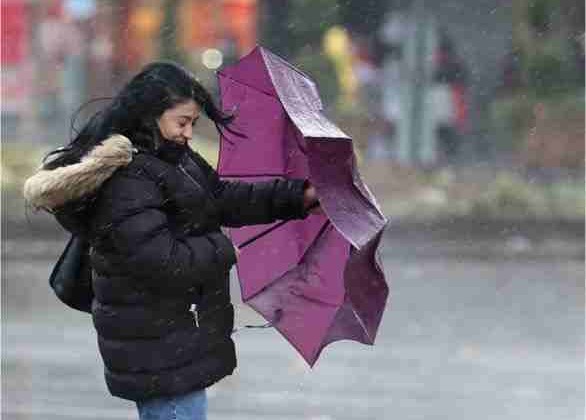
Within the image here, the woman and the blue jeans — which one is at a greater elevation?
the woman

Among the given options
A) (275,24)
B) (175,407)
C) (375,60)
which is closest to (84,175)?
(175,407)

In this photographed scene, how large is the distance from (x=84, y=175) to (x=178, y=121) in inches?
13.5

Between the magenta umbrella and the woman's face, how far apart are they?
1.02ft

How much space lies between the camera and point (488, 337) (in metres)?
10.1

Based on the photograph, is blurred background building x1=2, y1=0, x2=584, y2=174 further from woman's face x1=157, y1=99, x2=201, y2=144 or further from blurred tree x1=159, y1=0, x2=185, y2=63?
woman's face x1=157, y1=99, x2=201, y2=144

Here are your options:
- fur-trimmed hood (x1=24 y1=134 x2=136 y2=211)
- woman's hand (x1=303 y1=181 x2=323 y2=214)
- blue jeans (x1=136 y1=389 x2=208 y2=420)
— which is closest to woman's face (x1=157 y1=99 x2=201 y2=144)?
fur-trimmed hood (x1=24 y1=134 x2=136 y2=211)

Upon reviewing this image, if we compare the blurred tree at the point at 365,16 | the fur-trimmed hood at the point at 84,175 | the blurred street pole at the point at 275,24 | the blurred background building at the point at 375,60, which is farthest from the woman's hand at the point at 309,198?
the blurred street pole at the point at 275,24

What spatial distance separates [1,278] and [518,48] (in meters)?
7.93

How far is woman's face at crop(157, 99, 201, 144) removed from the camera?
165 inches

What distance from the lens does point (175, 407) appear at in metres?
4.19

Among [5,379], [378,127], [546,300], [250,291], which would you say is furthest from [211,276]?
[378,127]

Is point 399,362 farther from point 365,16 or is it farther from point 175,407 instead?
point 365,16

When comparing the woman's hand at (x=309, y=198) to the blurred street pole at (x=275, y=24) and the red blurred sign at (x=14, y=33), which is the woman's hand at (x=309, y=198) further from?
the red blurred sign at (x=14, y=33)

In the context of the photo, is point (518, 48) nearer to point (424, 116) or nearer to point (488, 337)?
point (424, 116)
